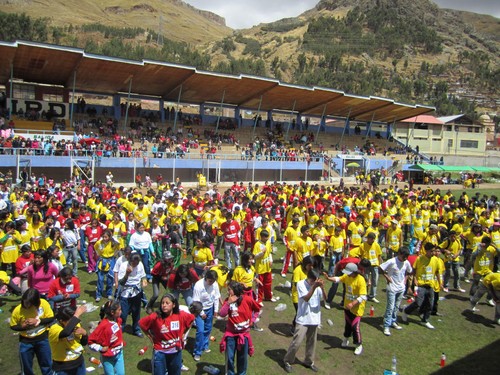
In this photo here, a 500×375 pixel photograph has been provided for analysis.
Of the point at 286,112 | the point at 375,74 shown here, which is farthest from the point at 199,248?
the point at 375,74

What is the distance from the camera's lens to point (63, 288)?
6695 millimetres

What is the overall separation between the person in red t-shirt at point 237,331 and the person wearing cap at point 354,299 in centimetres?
196

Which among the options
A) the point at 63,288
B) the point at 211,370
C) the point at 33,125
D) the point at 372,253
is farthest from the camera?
the point at 33,125

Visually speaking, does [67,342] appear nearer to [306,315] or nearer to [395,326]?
[306,315]

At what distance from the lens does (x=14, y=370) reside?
21.2 feet

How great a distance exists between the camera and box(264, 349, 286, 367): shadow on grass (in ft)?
23.1

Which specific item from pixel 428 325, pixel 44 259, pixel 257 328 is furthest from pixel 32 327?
pixel 428 325

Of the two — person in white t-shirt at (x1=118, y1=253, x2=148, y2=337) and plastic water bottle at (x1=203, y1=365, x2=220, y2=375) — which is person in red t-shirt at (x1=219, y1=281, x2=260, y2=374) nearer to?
plastic water bottle at (x1=203, y1=365, x2=220, y2=375)

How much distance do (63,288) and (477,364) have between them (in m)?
7.23

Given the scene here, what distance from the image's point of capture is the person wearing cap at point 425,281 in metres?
8.46

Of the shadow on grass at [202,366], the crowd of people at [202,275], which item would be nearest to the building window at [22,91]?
the crowd of people at [202,275]

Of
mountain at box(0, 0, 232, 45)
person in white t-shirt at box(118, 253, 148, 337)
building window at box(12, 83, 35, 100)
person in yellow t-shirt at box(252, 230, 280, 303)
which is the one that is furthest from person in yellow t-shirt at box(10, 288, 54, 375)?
mountain at box(0, 0, 232, 45)

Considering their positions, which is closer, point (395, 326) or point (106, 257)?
point (395, 326)

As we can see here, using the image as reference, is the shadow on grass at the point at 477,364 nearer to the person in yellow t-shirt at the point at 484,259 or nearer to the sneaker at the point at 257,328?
the person in yellow t-shirt at the point at 484,259
